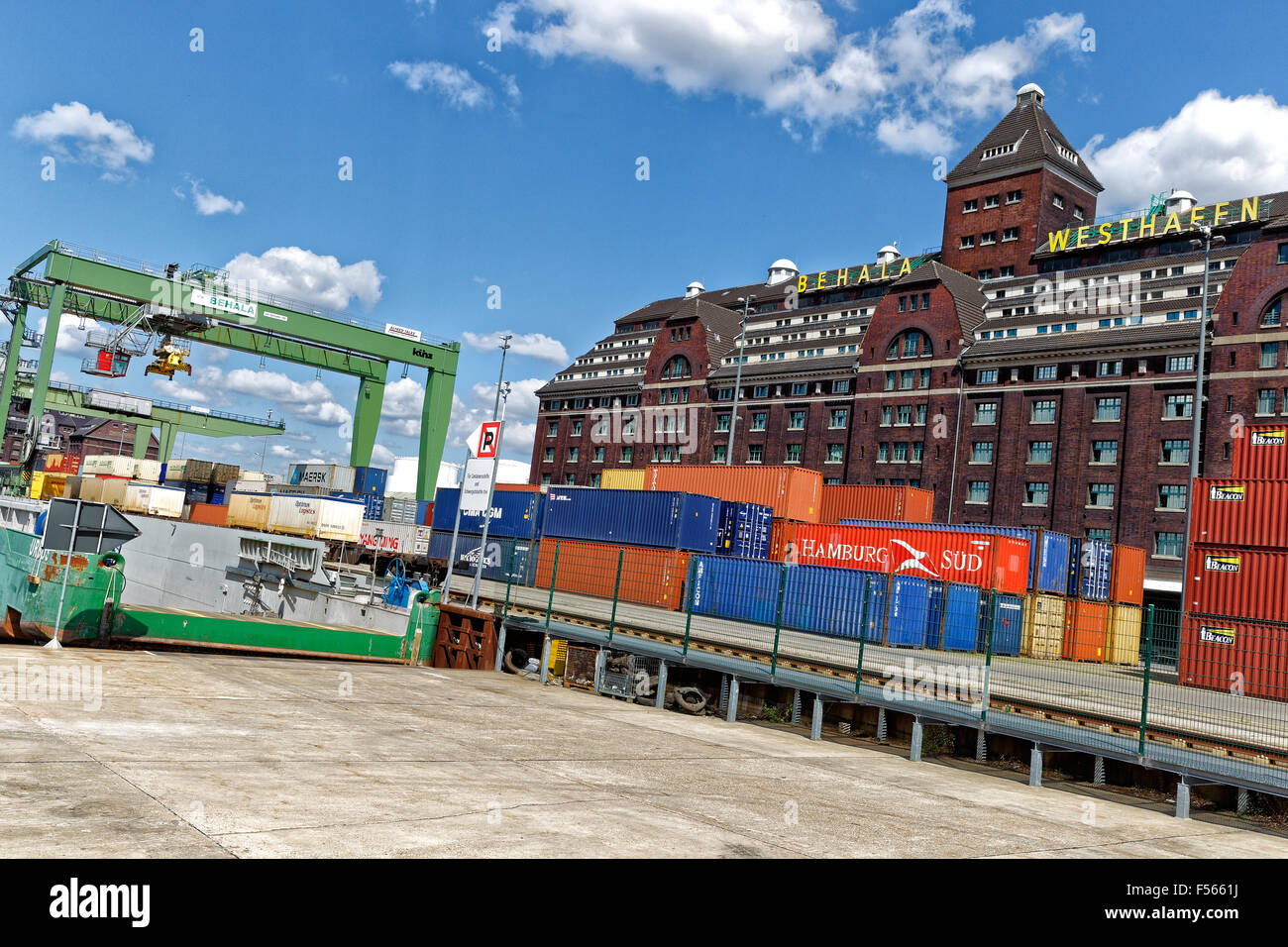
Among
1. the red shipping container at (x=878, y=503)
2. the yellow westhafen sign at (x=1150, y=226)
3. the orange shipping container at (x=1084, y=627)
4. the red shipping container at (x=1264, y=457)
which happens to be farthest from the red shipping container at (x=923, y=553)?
the yellow westhafen sign at (x=1150, y=226)

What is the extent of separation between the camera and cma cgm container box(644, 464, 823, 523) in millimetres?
31984

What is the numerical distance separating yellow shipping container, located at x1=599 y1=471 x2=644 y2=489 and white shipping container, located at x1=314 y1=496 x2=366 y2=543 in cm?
1031

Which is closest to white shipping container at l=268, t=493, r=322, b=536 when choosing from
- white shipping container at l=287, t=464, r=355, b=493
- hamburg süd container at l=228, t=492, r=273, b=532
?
hamburg süd container at l=228, t=492, r=273, b=532

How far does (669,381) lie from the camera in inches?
3103

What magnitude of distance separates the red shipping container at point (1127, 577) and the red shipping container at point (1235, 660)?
9.21 m

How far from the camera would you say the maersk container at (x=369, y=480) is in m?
50.9

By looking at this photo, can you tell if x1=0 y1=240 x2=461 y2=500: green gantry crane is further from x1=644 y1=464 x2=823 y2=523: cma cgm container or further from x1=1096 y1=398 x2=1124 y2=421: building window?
x1=1096 y1=398 x2=1124 y2=421: building window

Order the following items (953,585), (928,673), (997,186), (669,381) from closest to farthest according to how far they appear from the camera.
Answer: (928,673), (953,585), (997,186), (669,381)

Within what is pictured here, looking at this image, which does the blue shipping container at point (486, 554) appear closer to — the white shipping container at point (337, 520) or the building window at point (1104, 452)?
the white shipping container at point (337, 520)

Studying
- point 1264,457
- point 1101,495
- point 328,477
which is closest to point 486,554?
point 1264,457
